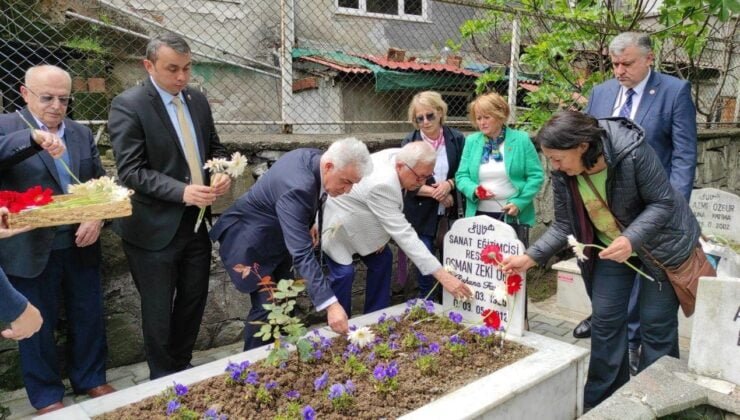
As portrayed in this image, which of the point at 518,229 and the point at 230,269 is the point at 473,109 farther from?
the point at 230,269

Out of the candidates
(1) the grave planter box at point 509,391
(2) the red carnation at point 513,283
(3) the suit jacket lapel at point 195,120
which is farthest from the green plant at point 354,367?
(3) the suit jacket lapel at point 195,120

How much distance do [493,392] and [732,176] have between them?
21.6 ft

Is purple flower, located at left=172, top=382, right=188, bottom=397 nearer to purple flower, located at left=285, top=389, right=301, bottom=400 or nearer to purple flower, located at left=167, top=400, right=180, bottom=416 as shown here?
purple flower, located at left=167, top=400, right=180, bottom=416

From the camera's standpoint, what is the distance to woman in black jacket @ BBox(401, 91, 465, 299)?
364 centimetres

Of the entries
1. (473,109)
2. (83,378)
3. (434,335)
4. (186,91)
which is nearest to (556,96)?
(473,109)

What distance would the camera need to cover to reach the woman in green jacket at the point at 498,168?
11.5ft

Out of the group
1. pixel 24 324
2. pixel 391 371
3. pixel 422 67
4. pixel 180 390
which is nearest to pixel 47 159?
pixel 24 324

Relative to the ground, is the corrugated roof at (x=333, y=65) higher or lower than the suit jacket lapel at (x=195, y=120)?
higher

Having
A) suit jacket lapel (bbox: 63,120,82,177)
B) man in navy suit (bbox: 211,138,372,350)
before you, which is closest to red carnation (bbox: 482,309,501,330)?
man in navy suit (bbox: 211,138,372,350)

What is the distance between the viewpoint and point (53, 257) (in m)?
2.89

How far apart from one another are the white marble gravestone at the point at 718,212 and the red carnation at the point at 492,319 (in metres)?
2.60

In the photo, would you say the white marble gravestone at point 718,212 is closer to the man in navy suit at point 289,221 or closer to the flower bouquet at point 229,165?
the man in navy suit at point 289,221

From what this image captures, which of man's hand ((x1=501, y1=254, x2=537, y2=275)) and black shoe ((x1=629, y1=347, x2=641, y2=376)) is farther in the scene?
black shoe ((x1=629, y1=347, x2=641, y2=376))

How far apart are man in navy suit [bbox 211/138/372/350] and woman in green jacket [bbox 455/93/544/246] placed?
1178 millimetres
